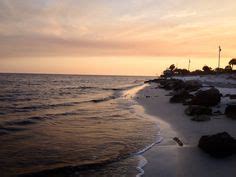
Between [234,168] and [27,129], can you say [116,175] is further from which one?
[27,129]

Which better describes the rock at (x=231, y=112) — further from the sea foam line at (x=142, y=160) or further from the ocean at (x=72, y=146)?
the sea foam line at (x=142, y=160)

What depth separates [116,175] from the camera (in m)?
9.16

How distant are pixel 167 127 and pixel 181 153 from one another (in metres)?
5.97

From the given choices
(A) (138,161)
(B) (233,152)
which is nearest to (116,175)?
(A) (138,161)

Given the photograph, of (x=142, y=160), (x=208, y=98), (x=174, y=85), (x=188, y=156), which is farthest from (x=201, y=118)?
(x=174, y=85)

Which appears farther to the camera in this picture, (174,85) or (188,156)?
(174,85)

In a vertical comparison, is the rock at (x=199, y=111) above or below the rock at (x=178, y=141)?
above

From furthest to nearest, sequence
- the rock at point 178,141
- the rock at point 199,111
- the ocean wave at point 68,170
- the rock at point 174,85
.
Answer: the rock at point 174,85 → the rock at point 199,111 → the rock at point 178,141 → the ocean wave at point 68,170

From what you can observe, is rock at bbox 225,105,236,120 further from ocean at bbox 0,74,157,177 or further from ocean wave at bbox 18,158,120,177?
ocean wave at bbox 18,158,120,177

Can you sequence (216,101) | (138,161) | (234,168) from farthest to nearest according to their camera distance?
(216,101) < (138,161) < (234,168)

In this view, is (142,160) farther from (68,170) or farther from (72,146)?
(72,146)

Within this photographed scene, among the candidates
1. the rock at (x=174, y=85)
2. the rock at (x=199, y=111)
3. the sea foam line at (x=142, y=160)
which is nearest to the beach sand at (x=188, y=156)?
the sea foam line at (x=142, y=160)

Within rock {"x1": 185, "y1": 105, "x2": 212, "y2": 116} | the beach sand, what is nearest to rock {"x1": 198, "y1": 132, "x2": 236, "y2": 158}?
the beach sand

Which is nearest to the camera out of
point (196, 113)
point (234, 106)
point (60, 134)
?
point (60, 134)
